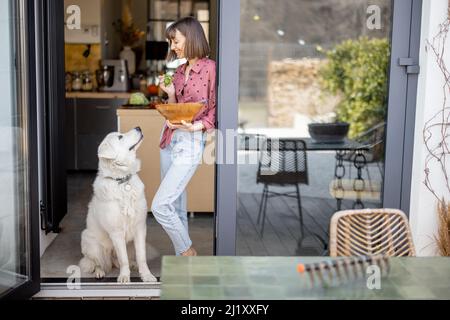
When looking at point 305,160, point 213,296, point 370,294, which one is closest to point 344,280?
point 370,294

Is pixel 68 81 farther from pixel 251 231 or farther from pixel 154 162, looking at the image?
pixel 251 231

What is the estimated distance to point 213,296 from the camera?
6.73ft

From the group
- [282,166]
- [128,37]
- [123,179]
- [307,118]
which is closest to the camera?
[123,179]

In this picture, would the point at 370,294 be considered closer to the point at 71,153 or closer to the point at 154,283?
the point at 154,283

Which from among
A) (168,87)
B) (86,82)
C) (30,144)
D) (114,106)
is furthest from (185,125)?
(86,82)

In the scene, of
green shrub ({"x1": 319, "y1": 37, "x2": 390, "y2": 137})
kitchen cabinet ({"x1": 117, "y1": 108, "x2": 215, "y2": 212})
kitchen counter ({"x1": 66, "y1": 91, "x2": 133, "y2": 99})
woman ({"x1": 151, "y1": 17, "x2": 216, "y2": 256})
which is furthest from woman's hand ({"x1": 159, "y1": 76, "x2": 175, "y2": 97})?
green shrub ({"x1": 319, "y1": 37, "x2": 390, "y2": 137})

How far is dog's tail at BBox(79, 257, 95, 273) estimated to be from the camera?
4086 millimetres

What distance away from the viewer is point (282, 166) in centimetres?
509

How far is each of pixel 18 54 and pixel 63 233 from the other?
1.89 m

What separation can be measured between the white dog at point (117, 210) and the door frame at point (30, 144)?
14.9 inches

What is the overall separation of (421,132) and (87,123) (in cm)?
432

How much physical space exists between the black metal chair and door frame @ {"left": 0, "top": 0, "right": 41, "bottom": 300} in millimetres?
1783

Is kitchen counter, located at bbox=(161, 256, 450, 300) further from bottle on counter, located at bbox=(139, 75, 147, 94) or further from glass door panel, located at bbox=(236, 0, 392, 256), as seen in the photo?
bottle on counter, located at bbox=(139, 75, 147, 94)

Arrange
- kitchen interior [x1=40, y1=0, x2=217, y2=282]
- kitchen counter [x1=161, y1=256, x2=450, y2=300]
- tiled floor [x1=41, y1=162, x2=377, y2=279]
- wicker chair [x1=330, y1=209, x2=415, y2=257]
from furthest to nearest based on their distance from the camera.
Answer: kitchen interior [x1=40, y1=0, x2=217, y2=282], tiled floor [x1=41, y1=162, x2=377, y2=279], wicker chair [x1=330, y1=209, x2=415, y2=257], kitchen counter [x1=161, y1=256, x2=450, y2=300]
